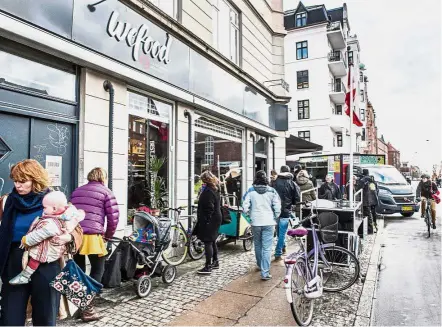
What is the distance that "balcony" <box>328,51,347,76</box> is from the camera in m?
33.6

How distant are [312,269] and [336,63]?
3307 centimetres

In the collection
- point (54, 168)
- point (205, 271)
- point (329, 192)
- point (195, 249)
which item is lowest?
point (205, 271)

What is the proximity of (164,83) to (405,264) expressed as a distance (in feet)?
19.6

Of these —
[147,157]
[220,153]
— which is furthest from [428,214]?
[147,157]

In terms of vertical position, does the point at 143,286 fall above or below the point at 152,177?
below

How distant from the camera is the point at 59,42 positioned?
4547mm

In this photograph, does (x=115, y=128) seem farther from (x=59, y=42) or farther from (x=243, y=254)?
(x=243, y=254)

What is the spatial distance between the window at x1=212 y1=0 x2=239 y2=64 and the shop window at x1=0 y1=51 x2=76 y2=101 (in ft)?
17.3

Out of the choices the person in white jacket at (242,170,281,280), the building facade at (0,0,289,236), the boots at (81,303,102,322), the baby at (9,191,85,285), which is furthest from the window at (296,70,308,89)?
the baby at (9,191,85,285)

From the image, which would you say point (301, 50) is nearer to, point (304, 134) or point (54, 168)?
point (304, 134)

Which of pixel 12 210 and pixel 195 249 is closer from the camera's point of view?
pixel 12 210

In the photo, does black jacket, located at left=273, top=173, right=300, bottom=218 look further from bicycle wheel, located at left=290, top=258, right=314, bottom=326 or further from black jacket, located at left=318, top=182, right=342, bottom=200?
bicycle wheel, located at left=290, top=258, right=314, bottom=326

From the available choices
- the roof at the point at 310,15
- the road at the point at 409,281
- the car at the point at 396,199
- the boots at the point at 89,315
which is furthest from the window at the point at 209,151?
the roof at the point at 310,15

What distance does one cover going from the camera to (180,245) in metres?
6.58
